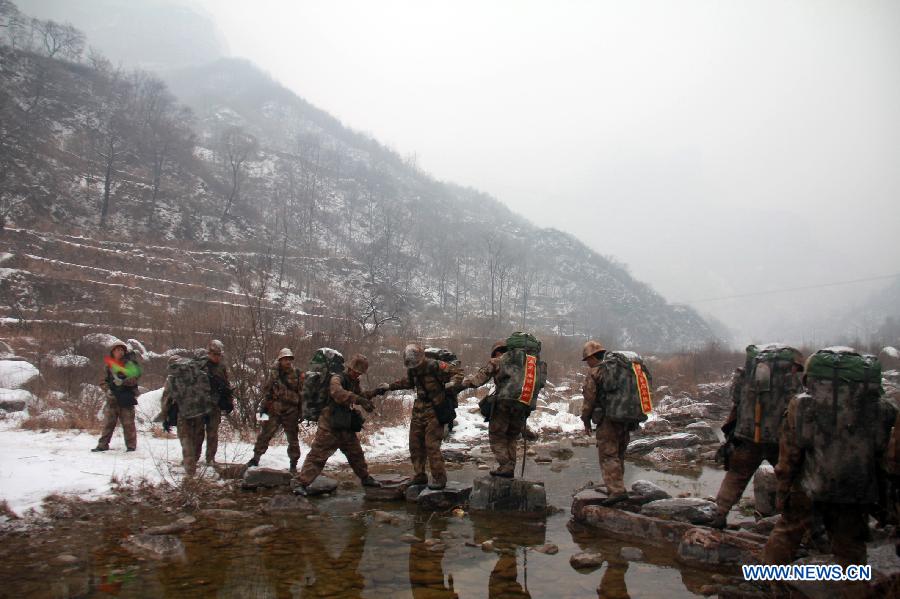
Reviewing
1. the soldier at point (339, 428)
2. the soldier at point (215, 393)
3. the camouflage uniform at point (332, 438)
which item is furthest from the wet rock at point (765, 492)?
the soldier at point (215, 393)

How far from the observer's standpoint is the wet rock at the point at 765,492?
6426 mm

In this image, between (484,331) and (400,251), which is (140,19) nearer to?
(400,251)

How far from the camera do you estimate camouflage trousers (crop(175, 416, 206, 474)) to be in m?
7.60

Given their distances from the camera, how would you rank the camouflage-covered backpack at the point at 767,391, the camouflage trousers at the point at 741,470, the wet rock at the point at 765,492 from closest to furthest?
1. the camouflage-covered backpack at the point at 767,391
2. the camouflage trousers at the point at 741,470
3. the wet rock at the point at 765,492

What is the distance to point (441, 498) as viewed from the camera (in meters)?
6.61

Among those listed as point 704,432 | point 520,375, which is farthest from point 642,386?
point 704,432

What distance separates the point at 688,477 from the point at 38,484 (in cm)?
1022

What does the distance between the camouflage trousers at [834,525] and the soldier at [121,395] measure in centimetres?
917

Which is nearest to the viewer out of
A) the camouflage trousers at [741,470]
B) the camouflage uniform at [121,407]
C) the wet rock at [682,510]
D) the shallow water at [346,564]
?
the shallow water at [346,564]

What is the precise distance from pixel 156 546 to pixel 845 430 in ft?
19.5

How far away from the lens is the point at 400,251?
71.9 m

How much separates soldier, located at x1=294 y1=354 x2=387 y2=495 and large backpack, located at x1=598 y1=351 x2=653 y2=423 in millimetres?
2980

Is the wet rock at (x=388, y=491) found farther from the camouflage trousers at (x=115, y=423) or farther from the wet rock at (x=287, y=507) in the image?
the camouflage trousers at (x=115, y=423)

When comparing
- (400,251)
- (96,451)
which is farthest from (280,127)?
(96,451)
